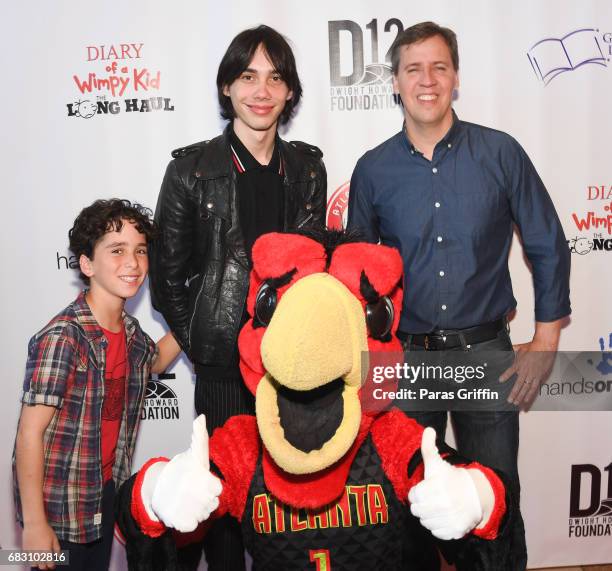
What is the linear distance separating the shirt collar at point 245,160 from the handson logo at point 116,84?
506mm

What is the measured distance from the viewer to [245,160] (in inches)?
78.2

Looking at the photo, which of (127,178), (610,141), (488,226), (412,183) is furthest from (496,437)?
(127,178)

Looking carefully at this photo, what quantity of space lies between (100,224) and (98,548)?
0.91m

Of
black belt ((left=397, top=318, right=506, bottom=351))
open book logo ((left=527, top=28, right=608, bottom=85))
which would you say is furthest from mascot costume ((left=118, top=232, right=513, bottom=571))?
open book logo ((left=527, top=28, right=608, bottom=85))

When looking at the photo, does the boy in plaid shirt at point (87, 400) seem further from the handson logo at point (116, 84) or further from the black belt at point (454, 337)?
the black belt at point (454, 337)

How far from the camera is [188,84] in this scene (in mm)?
2371

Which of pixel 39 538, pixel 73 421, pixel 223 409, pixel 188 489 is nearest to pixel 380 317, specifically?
pixel 188 489

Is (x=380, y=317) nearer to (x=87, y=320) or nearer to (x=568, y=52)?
(x=87, y=320)

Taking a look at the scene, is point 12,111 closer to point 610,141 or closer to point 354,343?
point 354,343

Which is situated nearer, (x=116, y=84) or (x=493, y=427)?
(x=493, y=427)

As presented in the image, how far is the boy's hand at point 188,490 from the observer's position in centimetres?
121

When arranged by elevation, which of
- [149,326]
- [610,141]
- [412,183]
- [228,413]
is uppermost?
[610,141]

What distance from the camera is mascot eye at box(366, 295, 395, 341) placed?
4.33 feet

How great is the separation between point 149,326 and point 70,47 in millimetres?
1033
